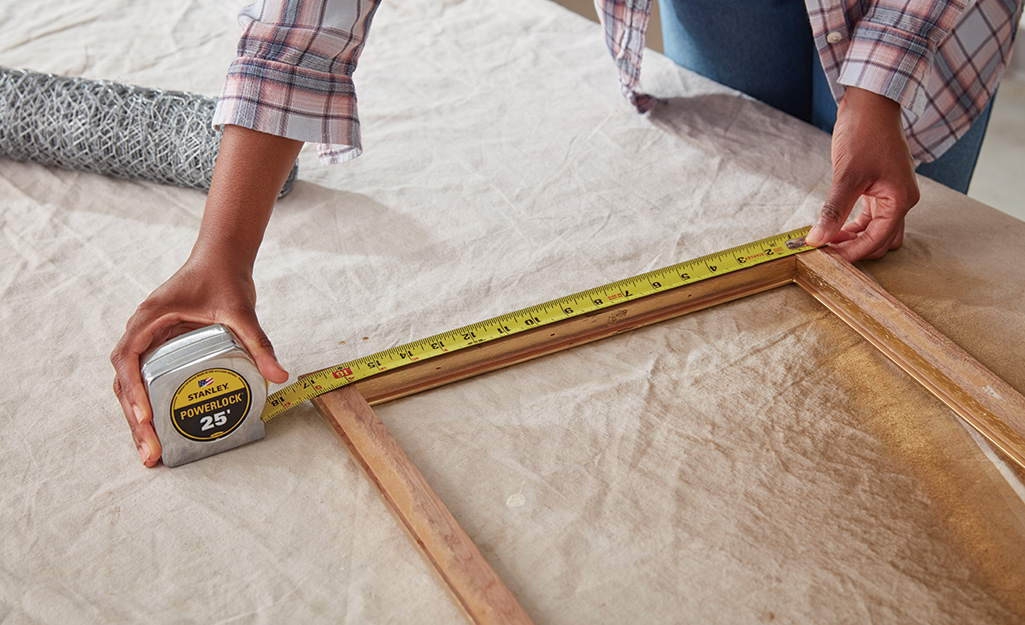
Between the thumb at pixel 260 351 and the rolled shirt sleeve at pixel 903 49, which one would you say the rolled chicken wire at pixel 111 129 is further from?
the rolled shirt sleeve at pixel 903 49

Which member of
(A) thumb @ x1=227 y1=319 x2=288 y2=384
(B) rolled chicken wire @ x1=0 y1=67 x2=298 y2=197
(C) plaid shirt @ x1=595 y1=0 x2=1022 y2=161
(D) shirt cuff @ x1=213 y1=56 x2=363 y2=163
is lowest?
(B) rolled chicken wire @ x1=0 y1=67 x2=298 y2=197

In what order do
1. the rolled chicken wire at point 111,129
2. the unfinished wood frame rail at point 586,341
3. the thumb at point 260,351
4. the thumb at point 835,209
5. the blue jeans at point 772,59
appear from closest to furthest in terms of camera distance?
the unfinished wood frame rail at point 586,341 < the thumb at point 260,351 < the thumb at point 835,209 < the rolled chicken wire at point 111,129 < the blue jeans at point 772,59

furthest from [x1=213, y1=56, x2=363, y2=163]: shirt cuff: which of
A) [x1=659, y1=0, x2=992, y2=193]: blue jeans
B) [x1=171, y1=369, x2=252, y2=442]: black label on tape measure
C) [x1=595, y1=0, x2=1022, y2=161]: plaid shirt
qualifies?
[x1=659, y1=0, x2=992, y2=193]: blue jeans

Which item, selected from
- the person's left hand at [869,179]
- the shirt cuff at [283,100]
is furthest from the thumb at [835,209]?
the shirt cuff at [283,100]

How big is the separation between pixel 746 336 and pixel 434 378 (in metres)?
0.37

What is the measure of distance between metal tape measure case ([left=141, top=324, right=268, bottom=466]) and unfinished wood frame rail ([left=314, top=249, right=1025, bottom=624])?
0.09 m

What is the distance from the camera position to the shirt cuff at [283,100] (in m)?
0.86

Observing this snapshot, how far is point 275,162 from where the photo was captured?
34.9 inches

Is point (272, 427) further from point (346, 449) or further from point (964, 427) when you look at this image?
point (964, 427)

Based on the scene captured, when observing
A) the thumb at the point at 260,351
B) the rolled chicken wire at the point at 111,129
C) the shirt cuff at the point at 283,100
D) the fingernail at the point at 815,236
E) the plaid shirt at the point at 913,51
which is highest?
the plaid shirt at the point at 913,51

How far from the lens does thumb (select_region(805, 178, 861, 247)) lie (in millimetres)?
975

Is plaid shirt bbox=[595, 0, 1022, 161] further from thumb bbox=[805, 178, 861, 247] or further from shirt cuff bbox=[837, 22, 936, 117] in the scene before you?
thumb bbox=[805, 178, 861, 247]

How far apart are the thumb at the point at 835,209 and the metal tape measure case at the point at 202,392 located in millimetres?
684

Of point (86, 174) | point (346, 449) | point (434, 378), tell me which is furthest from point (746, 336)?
point (86, 174)
